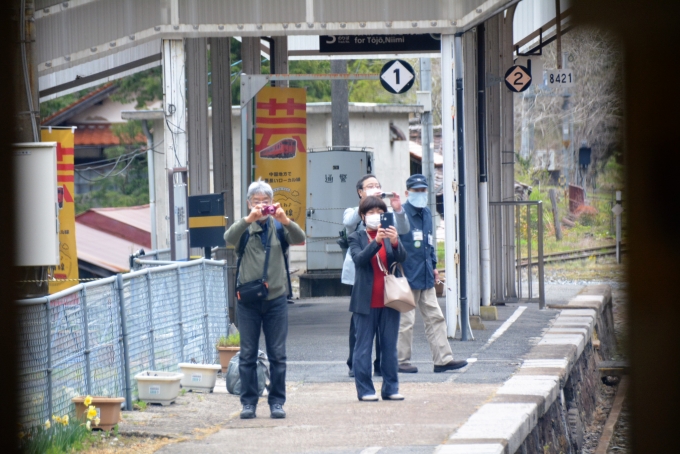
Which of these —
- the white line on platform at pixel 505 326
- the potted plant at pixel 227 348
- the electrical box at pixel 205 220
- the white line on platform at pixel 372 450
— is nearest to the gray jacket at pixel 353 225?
the potted plant at pixel 227 348

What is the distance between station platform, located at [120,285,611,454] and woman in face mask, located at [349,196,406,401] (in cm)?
26

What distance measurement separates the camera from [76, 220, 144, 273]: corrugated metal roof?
764 inches

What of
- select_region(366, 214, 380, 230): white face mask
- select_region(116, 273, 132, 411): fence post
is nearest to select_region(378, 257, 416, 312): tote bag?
select_region(366, 214, 380, 230): white face mask

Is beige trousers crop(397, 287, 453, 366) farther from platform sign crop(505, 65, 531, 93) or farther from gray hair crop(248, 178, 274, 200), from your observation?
platform sign crop(505, 65, 531, 93)

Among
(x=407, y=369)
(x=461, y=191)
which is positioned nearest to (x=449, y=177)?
(x=461, y=191)

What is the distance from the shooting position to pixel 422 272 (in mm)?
9258

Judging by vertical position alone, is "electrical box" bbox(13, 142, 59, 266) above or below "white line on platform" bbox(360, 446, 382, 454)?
above

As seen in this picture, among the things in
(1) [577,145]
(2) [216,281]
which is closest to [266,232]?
(2) [216,281]

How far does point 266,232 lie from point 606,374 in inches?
326

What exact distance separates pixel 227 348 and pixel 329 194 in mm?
10007

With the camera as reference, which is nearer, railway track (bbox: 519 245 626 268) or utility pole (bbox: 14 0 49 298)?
utility pole (bbox: 14 0 49 298)

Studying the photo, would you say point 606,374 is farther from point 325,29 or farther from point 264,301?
point 264,301

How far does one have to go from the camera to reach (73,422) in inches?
261

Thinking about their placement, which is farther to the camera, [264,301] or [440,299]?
[440,299]
